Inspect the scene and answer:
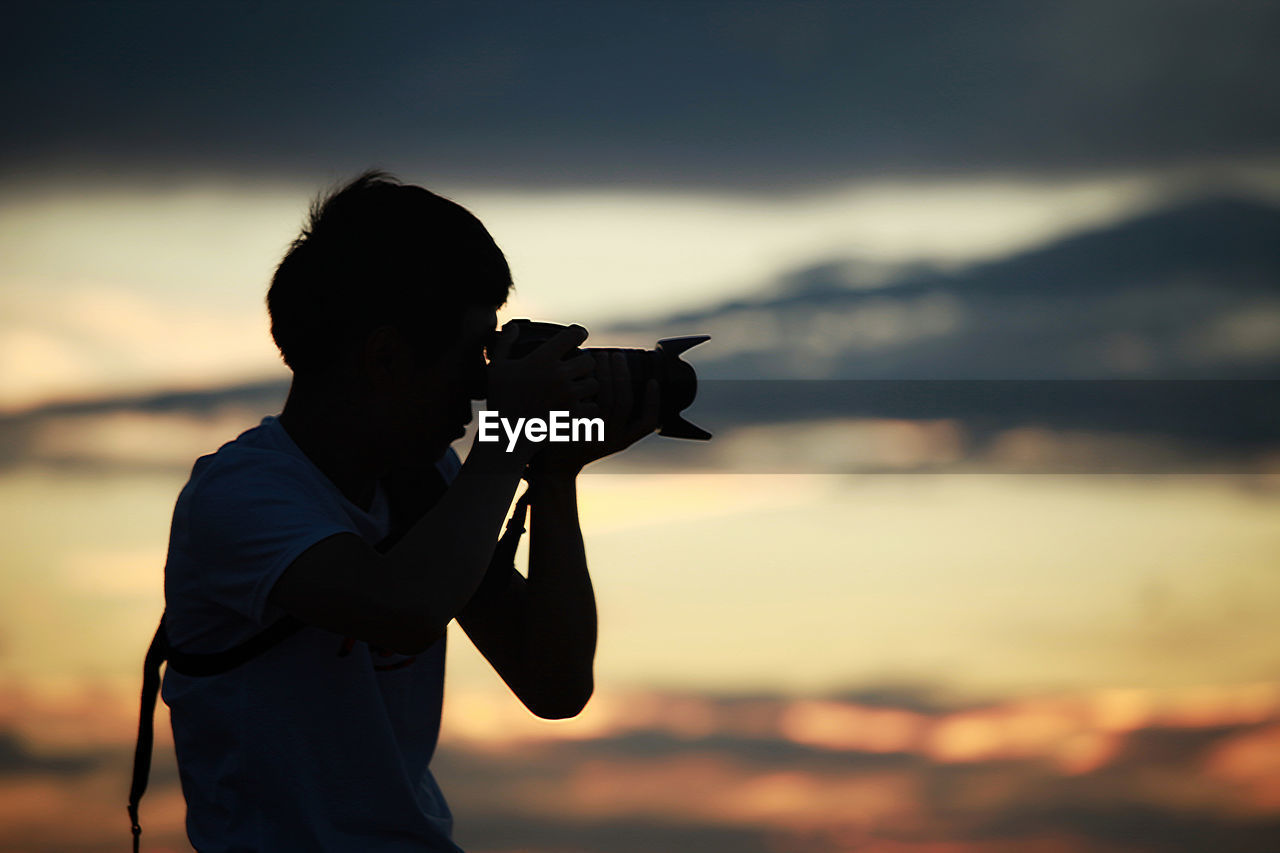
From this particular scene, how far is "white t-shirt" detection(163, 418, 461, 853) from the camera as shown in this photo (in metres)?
1.57

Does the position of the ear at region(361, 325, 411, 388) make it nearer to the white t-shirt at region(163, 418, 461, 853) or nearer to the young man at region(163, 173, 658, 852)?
the young man at region(163, 173, 658, 852)

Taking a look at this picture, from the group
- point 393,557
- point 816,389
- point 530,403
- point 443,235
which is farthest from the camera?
point 816,389

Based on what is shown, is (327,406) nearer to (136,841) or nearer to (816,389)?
(136,841)

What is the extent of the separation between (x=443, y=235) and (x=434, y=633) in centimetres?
70

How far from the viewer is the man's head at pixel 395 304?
1818 millimetres

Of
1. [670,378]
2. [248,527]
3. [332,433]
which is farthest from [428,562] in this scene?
[670,378]

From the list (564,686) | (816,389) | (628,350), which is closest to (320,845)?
(564,686)

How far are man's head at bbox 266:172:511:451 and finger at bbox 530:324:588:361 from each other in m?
0.12

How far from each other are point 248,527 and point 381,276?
51cm

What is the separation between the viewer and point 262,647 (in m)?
1.62

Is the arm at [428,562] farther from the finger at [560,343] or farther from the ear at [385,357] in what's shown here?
the ear at [385,357]

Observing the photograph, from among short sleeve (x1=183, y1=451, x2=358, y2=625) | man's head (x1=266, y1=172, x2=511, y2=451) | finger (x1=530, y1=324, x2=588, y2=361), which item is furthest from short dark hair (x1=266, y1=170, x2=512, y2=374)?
short sleeve (x1=183, y1=451, x2=358, y2=625)

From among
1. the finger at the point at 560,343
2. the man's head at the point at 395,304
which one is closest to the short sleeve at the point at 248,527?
the man's head at the point at 395,304

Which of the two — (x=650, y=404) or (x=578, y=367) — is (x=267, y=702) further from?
→ (x=650, y=404)
